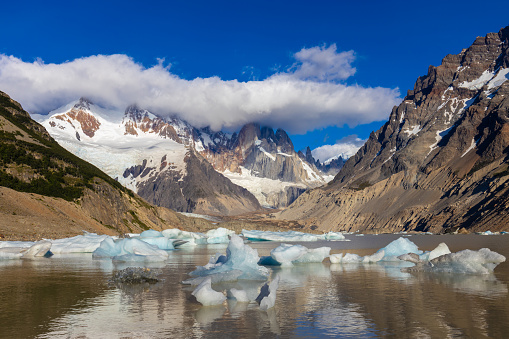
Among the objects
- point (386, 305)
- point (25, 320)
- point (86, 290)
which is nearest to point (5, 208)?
point (86, 290)

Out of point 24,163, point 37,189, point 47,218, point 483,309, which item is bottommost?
point 483,309

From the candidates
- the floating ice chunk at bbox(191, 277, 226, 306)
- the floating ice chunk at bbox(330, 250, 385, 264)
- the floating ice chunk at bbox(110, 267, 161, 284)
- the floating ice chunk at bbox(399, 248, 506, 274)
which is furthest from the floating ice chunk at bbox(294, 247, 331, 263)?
the floating ice chunk at bbox(191, 277, 226, 306)

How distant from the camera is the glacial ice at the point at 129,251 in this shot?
50.7m

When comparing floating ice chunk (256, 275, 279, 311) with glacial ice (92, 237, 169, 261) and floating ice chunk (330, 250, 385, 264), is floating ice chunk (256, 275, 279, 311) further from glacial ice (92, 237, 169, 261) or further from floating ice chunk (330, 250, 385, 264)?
glacial ice (92, 237, 169, 261)

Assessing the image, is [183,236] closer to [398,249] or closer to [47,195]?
[47,195]

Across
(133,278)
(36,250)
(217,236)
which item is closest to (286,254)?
(133,278)

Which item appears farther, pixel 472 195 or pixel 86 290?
pixel 472 195

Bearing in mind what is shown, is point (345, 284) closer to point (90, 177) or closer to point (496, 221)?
point (90, 177)

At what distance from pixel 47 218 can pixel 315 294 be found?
71.5 meters

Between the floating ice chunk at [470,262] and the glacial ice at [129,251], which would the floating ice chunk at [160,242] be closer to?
the glacial ice at [129,251]

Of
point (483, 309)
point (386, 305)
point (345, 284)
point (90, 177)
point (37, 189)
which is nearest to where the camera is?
Result: point (483, 309)

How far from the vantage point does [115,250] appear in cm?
5534

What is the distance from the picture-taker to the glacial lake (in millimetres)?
16984

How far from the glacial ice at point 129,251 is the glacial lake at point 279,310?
16.8m
